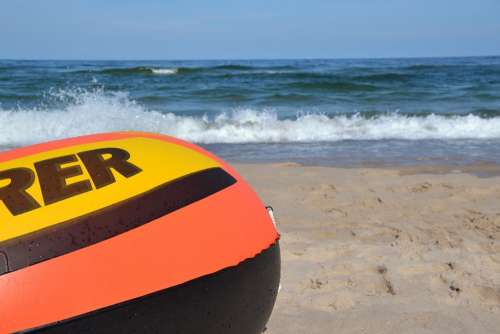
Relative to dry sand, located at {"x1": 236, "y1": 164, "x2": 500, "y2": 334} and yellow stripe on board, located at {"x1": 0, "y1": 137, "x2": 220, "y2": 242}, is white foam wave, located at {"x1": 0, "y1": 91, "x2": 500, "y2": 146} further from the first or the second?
yellow stripe on board, located at {"x1": 0, "y1": 137, "x2": 220, "y2": 242}

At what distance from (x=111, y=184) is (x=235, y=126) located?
782cm

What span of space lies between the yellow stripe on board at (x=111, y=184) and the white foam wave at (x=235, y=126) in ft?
21.8

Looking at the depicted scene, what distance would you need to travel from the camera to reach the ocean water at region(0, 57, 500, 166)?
7656 millimetres

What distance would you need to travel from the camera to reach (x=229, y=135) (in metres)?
9.16

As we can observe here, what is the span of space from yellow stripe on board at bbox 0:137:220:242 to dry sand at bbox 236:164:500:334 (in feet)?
3.53

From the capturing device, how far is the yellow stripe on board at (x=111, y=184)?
1634mm

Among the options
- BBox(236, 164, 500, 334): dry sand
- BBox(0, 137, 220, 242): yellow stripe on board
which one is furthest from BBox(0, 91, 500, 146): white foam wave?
BBox(0, 137, 220, 242): yellow stripe on board

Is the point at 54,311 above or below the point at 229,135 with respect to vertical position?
above

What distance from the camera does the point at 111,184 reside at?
1.79 meters

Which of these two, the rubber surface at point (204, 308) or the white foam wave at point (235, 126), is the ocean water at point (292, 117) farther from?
the rubber surface at point (204, 308)

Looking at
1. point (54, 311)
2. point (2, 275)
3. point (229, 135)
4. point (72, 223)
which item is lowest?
point (229, 135)

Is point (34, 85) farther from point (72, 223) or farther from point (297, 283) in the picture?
point (72, 223)

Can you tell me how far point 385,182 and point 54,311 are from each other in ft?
13.8

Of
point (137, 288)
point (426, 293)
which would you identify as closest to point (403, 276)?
point (426, 293)
